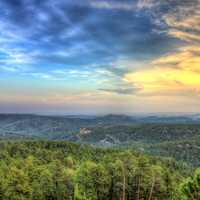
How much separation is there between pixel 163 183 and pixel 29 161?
164ft

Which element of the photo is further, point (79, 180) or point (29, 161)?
point (29, 161)

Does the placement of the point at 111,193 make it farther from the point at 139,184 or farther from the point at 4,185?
the point at 4,185

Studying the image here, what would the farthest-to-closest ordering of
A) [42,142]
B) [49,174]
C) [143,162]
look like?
[42,142], [49,174], [143,162]

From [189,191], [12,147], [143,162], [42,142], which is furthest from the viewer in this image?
[42,142]

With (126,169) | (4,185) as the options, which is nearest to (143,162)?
(126,169)

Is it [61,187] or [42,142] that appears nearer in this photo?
[61,187]

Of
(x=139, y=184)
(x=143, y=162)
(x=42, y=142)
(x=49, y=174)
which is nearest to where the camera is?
(x=139, y=184)

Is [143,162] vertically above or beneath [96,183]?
above

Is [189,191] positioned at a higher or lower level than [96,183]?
higher

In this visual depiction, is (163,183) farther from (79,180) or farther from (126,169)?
(79,180)

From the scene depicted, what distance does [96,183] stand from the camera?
7106 cm

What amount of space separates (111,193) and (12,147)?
10965 cm

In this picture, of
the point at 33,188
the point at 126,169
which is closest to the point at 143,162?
the point at 126,169

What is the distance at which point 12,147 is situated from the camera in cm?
16612
